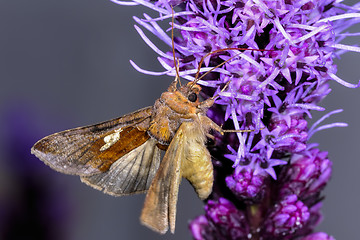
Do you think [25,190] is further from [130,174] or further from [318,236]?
[318,236]

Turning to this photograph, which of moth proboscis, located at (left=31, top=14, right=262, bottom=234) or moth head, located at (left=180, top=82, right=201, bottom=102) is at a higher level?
moth head, located at (left=180, top=82, right=201, bottom=102)

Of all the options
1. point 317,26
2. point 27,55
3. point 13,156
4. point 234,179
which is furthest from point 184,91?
point 27,55

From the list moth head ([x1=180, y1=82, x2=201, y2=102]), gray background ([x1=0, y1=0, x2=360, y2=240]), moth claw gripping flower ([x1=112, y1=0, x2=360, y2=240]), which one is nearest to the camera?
moth claw gripping flower ([x1=112, y1=0, x2=360, y2=240])

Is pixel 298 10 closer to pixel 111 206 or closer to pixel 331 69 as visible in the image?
pixel 331 69

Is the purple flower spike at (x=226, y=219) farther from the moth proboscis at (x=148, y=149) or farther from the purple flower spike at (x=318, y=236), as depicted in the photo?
the purple flower spike at (x=318, y=236)

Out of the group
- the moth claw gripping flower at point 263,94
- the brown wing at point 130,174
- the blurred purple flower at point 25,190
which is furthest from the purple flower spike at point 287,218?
the blurred purple flower at point 25,190

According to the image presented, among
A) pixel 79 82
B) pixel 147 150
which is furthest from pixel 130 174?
→ pixel 79 82

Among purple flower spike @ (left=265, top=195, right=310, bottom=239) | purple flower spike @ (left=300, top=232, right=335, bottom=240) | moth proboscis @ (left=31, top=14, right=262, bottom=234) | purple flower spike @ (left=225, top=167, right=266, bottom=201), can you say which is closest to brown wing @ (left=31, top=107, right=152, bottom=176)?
moth proboscis @ (left=31, top=14, right=262, bottom=234)

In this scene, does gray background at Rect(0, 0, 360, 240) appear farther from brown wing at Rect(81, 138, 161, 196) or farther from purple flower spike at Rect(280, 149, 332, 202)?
brown wing at Rect(81, 138, 161, 196)
